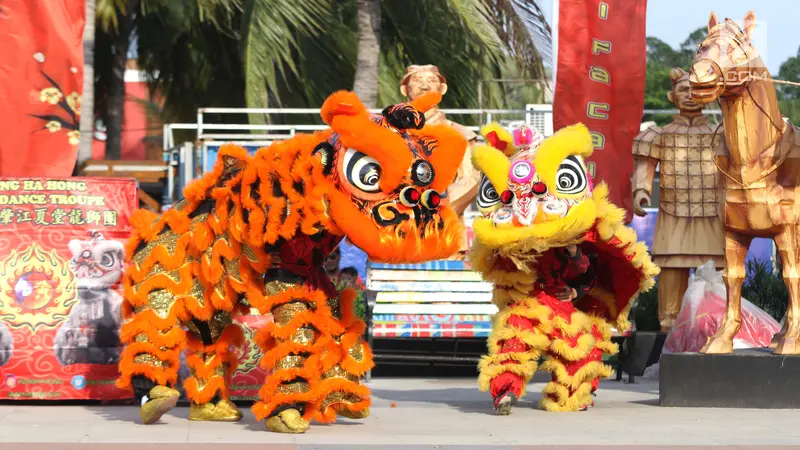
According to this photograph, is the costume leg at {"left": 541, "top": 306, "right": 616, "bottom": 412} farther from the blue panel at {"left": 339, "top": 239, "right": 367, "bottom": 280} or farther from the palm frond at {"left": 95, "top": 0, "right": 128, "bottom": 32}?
the palm frond at {"left": 95, "top": 0, "right": 128, "bottom": 32}

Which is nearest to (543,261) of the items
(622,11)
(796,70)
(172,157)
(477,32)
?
(622,11)

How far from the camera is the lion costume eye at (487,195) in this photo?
8.38m

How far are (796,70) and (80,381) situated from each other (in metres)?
12.4

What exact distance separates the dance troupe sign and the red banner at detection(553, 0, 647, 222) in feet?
14.1

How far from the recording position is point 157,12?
59.6 ft

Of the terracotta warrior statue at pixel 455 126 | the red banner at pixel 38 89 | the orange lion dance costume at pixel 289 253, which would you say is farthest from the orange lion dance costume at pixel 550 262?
the red banner at pixel 38 89

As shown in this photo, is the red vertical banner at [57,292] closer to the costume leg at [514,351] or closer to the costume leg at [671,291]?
the costume leg at [514,351]

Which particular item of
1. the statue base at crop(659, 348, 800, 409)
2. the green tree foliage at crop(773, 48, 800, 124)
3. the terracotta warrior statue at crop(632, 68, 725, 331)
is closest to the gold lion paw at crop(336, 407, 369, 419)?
the statue base at crop(659, 348, 800, 409)

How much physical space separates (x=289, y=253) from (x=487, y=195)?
1.67 meters

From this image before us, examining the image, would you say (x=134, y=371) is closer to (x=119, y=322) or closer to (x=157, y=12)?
(x=119, y=322)

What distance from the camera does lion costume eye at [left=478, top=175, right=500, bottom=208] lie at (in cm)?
838

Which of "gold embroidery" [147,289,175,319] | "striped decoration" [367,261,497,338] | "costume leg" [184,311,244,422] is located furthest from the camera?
"striped decoration" [367,261,497,338]

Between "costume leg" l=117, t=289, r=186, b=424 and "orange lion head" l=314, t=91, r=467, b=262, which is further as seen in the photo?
"costume leg" l=117, t=289, r=186, b=424

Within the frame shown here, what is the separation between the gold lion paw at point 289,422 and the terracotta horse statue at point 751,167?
10.3ft
